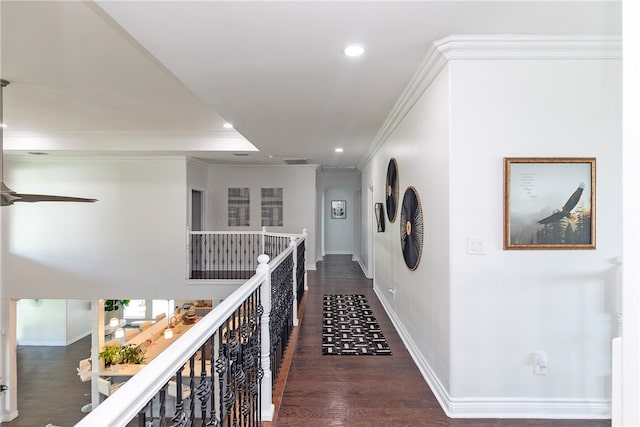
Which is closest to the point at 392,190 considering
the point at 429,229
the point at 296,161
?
the point at 429,229

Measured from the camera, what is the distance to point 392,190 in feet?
14.5

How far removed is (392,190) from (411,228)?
1.15m

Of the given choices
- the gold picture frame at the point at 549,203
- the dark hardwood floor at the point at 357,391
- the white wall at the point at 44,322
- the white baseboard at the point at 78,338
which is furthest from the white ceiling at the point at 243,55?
the white baseboard at the point at 78,338

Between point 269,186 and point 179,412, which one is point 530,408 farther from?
point 269,186

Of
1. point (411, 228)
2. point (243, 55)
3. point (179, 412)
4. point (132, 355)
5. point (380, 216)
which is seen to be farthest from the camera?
point (132, 355)

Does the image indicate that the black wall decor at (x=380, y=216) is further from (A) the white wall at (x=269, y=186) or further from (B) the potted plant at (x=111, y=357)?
(B) the potted plant at (x=111, y=357)

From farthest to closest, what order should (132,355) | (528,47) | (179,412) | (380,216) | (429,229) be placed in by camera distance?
(132,355) < (380,216) < (429,229) < (528,47) < (179,412)

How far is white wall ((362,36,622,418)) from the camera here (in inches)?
89.6

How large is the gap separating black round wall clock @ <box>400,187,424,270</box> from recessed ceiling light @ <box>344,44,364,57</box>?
54.8 inches

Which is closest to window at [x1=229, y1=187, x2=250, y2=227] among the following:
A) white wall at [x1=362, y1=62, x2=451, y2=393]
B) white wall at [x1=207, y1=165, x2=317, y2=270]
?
white wall at [x1=207, y1=165, x2=317, y2=270]

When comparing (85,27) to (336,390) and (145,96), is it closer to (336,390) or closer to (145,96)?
(145,96)

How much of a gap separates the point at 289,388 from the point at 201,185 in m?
6.37

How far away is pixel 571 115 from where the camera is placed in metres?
2.29
